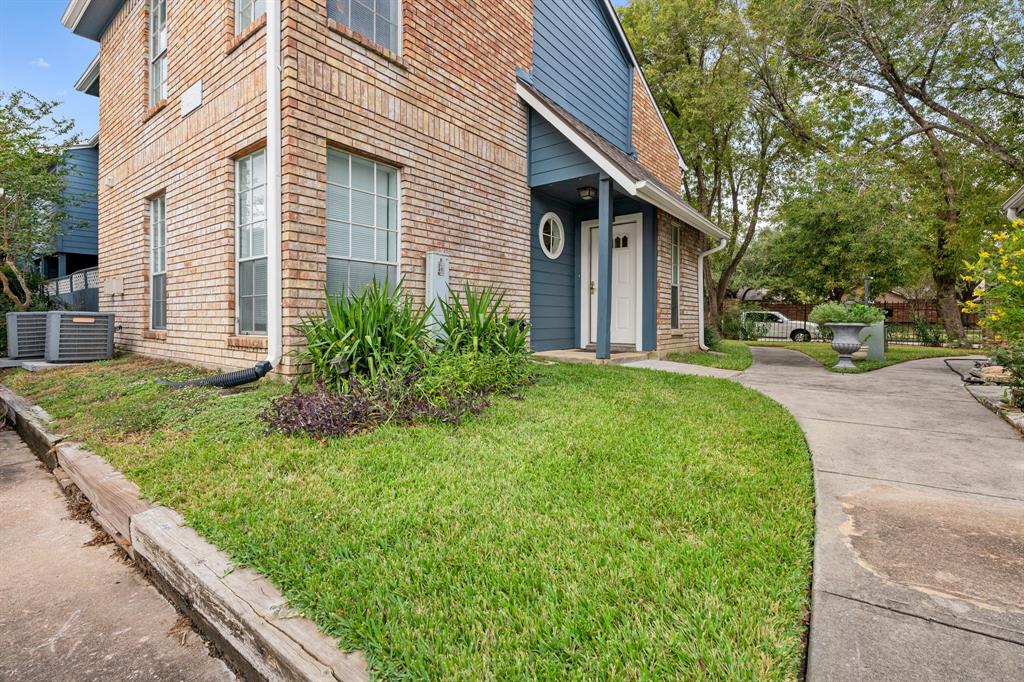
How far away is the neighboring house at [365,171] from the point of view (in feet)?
15.3

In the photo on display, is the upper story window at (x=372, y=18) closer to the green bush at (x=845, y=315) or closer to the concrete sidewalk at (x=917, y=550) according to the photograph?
the concrete sidewalk at (x=917, y=550)

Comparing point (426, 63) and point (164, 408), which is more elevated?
point (426, 63)

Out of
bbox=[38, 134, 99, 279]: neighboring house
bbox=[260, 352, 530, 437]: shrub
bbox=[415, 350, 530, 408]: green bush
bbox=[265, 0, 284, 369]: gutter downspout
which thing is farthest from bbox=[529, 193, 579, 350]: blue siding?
bbox=[38, 134, 99, 279]: neighboring house

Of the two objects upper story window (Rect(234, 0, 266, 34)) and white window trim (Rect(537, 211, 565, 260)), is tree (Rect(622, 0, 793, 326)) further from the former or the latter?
upper story window (Rect(234, 0, 266, 34))

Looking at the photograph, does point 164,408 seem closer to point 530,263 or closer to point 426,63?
point 426,63

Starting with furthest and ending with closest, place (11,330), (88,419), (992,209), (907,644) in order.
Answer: (992,209) → (11,330) → (88,419) → (907,644)

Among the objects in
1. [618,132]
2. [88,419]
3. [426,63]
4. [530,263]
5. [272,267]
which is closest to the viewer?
[88,419]

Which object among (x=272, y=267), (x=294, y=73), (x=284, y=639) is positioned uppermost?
(x=294, y=73)

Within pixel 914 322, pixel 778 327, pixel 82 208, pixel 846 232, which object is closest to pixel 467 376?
pixel 846 232

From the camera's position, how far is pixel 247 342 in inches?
187

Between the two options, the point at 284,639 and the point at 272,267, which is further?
the point at 272,267

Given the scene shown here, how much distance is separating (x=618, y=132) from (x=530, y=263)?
12.3ft

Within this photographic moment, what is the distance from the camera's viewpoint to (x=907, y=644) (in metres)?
1.30

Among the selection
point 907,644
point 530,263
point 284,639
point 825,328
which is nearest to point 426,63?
point 530,263
